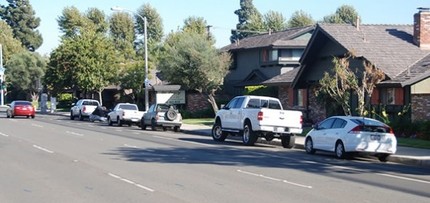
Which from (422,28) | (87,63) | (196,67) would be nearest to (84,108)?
(196,67)

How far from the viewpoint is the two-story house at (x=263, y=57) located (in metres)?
52.7

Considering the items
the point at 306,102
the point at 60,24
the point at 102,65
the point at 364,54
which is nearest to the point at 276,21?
the point at 60,24

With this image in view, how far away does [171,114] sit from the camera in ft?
127

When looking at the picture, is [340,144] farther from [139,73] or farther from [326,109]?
[139,73]

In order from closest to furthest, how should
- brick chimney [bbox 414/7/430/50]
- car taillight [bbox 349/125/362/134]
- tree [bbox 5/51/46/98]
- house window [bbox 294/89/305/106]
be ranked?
car taillight [bbox 349/125/362/134], brick chimney [bbox 414/7/430/50], house window [bbox 294/89/305/106], tree [bbox 5/51/46/98]

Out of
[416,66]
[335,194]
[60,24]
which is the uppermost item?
[60,24]

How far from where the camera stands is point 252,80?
182ft

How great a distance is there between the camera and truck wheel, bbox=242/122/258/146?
27.4m

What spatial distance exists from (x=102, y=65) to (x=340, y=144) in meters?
44.8

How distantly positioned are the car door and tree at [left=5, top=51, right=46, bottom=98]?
78.2 m

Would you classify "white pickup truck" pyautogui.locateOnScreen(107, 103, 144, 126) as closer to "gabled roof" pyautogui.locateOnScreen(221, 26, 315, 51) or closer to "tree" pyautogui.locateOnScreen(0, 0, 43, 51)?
"gabled roof" pyautogui.locateOnScreen(221, 26, 315, 51)

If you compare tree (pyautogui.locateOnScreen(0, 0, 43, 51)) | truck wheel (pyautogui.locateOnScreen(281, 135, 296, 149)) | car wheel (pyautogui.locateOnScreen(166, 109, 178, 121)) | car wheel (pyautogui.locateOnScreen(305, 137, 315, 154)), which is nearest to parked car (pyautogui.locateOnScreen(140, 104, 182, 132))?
car wheel (pyautogui.locateOnScreen(166, 109, 178, 121))

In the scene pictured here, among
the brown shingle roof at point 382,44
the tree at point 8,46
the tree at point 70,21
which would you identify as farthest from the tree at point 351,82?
the tree at point 8,46

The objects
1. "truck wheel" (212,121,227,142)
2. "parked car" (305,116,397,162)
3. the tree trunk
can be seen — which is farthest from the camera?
the tree trunk
